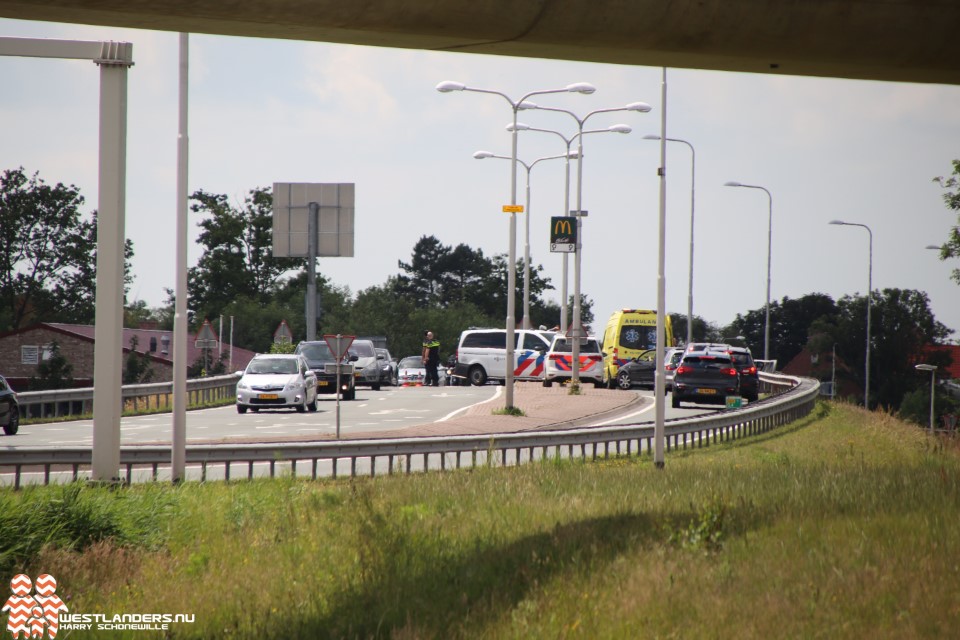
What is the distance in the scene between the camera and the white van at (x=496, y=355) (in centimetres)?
4772

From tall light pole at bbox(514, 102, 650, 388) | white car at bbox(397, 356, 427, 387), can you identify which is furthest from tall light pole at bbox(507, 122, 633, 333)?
white car at bbox(397, 356, 427, 387)

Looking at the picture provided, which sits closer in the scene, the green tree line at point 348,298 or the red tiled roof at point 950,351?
the green tree line at point 348,298

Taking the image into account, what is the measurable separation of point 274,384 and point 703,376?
1223cm

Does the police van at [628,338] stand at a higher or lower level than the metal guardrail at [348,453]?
higher

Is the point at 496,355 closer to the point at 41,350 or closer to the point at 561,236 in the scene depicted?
the point at 561,236

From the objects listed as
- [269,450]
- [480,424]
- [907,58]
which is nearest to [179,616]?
[907,58]

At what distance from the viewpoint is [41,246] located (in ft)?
252

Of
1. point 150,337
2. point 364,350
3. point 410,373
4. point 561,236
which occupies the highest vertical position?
point 561,236

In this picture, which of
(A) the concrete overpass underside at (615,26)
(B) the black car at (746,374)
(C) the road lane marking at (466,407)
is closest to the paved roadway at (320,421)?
(C) the road lane marking at (466,407)

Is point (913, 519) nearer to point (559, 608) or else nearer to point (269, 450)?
point (559, 608)

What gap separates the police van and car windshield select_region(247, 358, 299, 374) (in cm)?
1544

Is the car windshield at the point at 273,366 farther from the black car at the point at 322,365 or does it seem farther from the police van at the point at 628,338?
the police van at the point at 628,338

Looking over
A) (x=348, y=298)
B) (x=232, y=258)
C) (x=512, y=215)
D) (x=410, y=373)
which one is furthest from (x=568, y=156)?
(x=348, y=298)

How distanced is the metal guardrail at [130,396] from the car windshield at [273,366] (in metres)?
2.84
